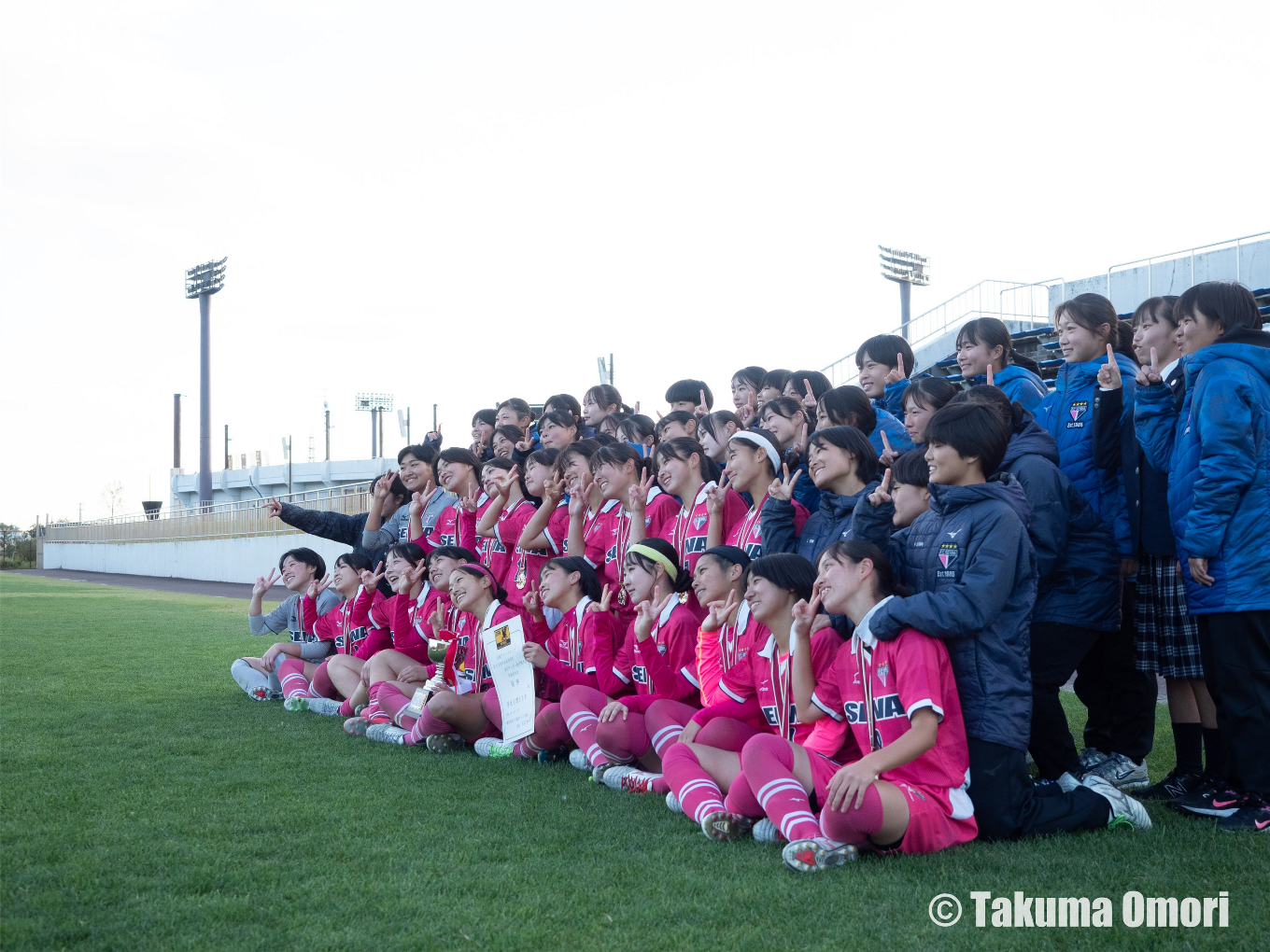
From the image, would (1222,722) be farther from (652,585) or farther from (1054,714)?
(652,585)

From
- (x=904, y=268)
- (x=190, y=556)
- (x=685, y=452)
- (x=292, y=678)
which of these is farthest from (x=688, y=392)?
(x=904, y=268)

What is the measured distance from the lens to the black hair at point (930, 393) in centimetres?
468

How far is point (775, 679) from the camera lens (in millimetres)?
4238

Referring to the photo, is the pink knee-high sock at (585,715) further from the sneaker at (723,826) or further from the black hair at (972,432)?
the black hair at (972,432)

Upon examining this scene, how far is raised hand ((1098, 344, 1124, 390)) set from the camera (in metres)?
4.44

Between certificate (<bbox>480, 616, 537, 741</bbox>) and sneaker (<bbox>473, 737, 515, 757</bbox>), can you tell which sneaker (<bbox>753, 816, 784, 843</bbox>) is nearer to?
certificate (<bbox>480, 616, 537, 741</bbox>)

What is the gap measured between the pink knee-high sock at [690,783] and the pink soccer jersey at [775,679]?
0.35 meters

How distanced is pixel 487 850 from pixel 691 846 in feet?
2.37

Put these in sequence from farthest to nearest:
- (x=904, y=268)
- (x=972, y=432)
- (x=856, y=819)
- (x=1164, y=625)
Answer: (x=904, y=268), (x=1164, y=625), (x=972, y=432), (x=856, y=819)

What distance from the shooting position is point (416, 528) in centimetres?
764

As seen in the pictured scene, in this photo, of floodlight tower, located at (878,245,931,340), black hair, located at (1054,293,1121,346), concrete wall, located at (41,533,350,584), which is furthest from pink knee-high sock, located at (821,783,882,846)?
floodlight tower, located at (878,245,931,340)

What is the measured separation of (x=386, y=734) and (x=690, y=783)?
2.63 metres

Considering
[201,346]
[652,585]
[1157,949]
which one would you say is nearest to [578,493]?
[652,585]

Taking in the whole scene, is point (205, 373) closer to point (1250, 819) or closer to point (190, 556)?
point (190, 556)
